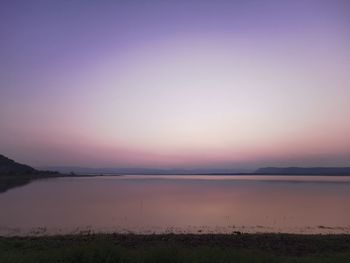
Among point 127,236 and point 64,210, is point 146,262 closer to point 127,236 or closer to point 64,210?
point 127,236

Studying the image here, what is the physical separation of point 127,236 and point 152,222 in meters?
7.45

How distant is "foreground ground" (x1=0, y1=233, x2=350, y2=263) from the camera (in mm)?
9922

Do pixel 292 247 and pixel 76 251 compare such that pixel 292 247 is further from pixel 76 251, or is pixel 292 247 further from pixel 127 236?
pixel 76 251

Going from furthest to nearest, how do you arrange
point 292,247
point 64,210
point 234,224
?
point 64,210
point 234,224
point 292,247

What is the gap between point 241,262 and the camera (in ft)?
30.8

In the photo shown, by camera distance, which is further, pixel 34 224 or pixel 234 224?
pixel 234 224

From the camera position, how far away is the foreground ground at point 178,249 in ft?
32.6

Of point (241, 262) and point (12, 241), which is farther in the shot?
point (12, 241)

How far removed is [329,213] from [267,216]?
5.53 metres

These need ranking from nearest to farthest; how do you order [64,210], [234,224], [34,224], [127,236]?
1. [127,236]
2. [34,224]
3. [234,224]
4. [64,210]

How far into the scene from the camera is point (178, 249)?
35.7 feet

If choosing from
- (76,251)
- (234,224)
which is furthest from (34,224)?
(76,251)

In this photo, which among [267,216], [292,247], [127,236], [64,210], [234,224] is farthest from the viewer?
[64,210]

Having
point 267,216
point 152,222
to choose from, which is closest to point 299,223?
point 267,216
